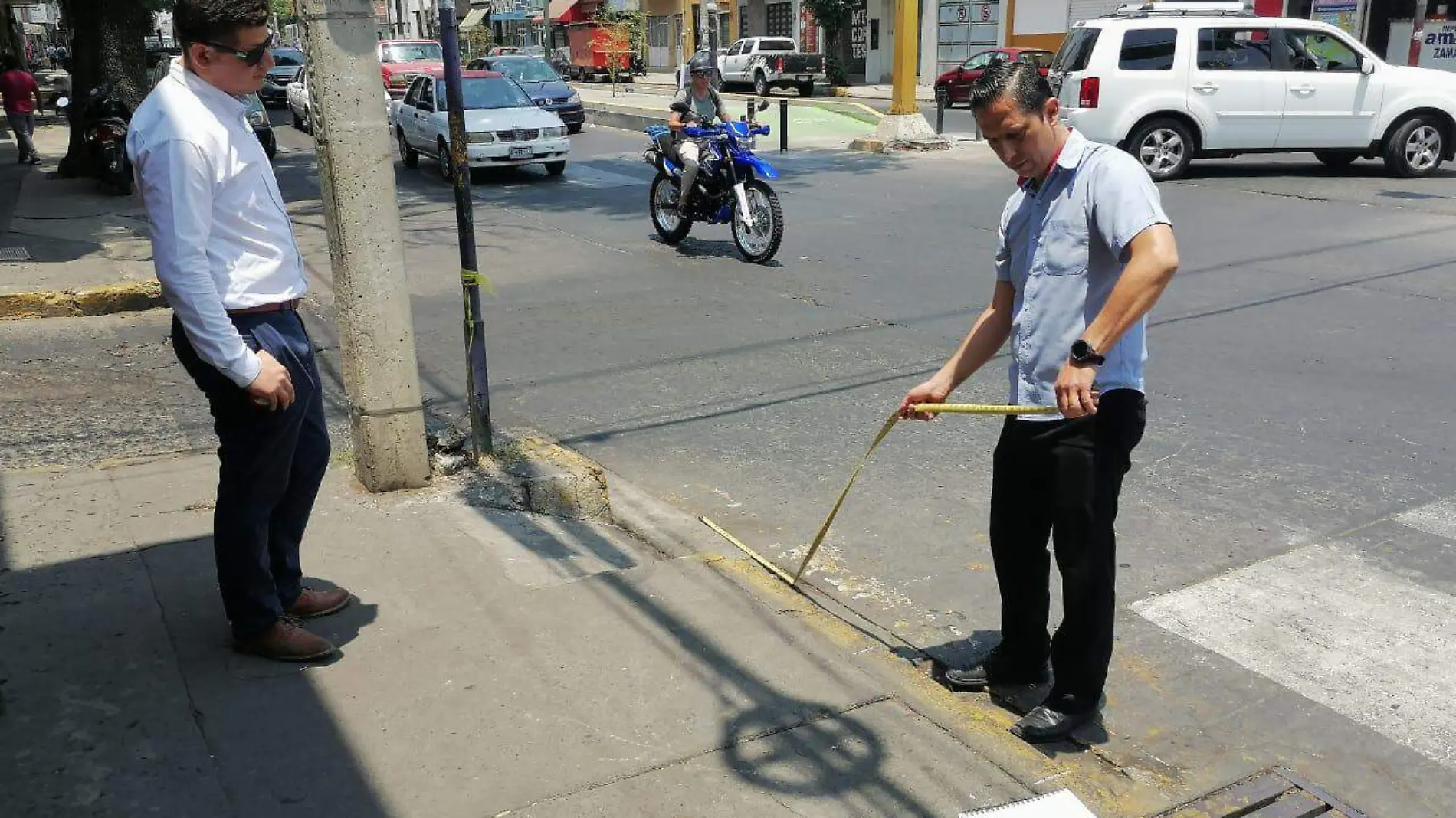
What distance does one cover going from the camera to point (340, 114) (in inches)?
180

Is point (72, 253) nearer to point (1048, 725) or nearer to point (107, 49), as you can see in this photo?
point (107, 49)

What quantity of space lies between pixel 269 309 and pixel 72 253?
8.96m

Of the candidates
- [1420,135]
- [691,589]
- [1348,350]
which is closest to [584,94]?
[1420,135]

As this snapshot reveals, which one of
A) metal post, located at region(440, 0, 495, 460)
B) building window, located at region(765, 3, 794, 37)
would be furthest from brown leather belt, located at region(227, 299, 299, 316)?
building window, located at region(765, 3, 794, 37)

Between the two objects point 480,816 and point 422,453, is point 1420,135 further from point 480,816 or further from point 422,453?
point 480,816

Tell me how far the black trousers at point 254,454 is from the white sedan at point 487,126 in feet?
42.7

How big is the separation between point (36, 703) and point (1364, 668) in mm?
3929

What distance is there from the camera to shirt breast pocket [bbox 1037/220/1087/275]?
3113 millimetres

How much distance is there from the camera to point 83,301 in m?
8.89

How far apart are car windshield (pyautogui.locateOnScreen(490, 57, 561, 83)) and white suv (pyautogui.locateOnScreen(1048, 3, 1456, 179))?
13.7 meters

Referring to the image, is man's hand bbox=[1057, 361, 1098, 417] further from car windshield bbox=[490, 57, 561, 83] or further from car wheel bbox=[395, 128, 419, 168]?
car windshield bbox=[490, 57, 561, 83]

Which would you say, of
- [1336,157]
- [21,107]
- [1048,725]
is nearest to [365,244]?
[1048,725]

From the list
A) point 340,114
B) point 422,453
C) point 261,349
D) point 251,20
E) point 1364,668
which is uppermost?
point 251,20

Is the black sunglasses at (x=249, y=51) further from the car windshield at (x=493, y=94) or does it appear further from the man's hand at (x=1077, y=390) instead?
the car windshield at (x=493, y=94)
